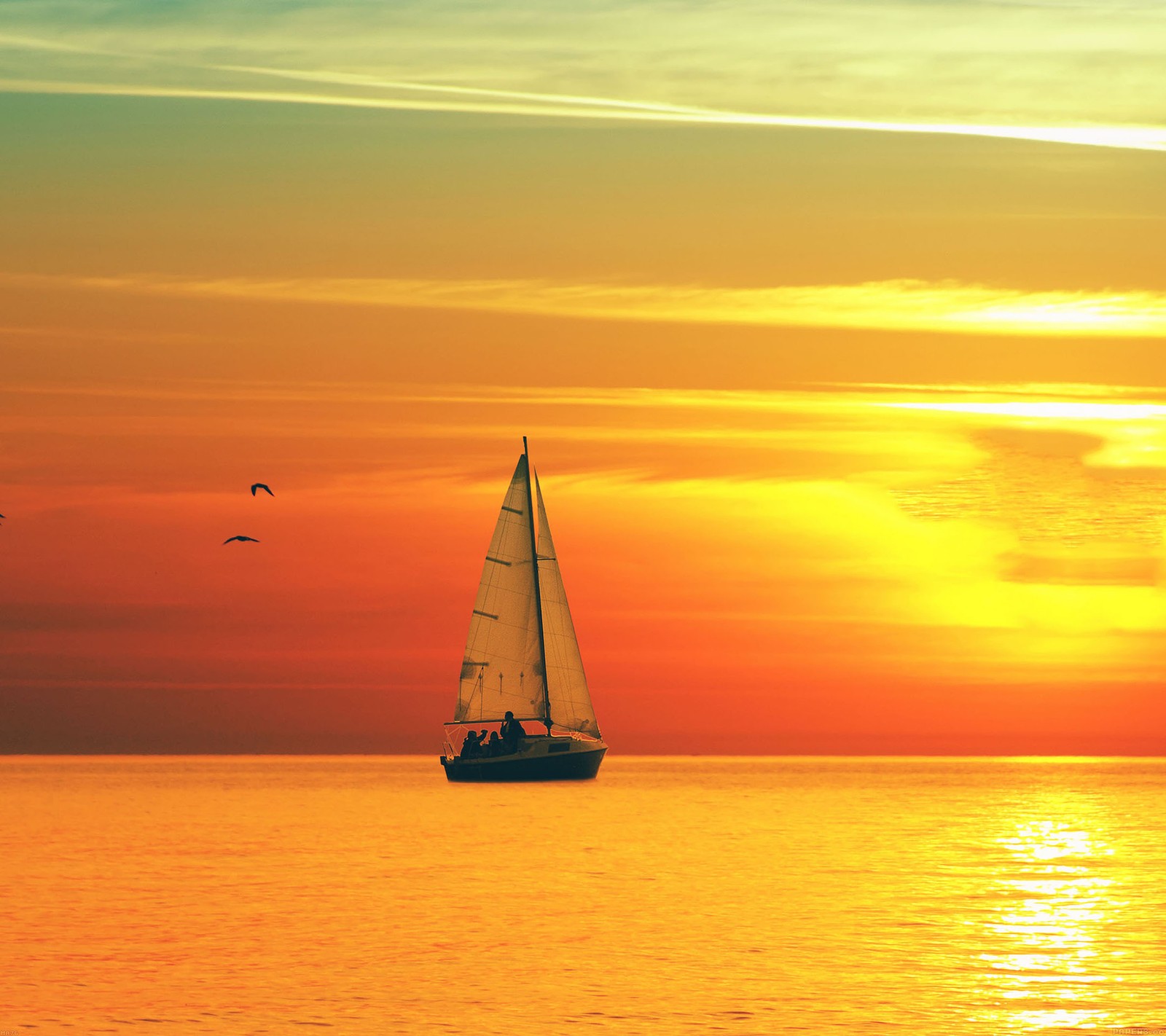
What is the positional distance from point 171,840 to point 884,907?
53039 mm

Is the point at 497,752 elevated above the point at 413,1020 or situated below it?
above

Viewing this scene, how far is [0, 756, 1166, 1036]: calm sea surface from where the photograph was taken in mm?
40344

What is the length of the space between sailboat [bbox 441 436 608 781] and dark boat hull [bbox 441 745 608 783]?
0.25 ft

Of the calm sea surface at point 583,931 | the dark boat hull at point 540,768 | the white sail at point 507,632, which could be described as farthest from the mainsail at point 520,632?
the calm sea surface at point 583,931

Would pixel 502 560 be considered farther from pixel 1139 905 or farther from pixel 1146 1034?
pixel 1146 1034

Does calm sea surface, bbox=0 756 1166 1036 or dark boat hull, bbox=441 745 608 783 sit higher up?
dark boat hull, bbox=441 745 608 783

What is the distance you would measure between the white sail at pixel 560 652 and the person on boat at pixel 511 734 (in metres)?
2.77

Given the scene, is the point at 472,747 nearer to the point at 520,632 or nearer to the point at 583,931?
the point at 520,632

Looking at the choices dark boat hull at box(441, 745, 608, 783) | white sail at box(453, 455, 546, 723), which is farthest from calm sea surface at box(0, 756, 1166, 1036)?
white sail at box(453, 455, 546, 723)

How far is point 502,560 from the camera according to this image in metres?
136

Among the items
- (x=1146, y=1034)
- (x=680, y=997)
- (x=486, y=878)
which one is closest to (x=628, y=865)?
(x=486, y=878)

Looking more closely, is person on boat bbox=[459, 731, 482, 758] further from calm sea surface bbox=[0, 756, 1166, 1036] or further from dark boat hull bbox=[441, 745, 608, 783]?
calm sea surface bbox=[0, 756, 1166, 1036]

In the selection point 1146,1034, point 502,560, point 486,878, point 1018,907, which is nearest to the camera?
point 1146,1034

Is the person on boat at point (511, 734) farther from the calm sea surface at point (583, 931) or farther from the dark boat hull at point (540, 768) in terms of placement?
the calm sea surface at point (583, 931)
